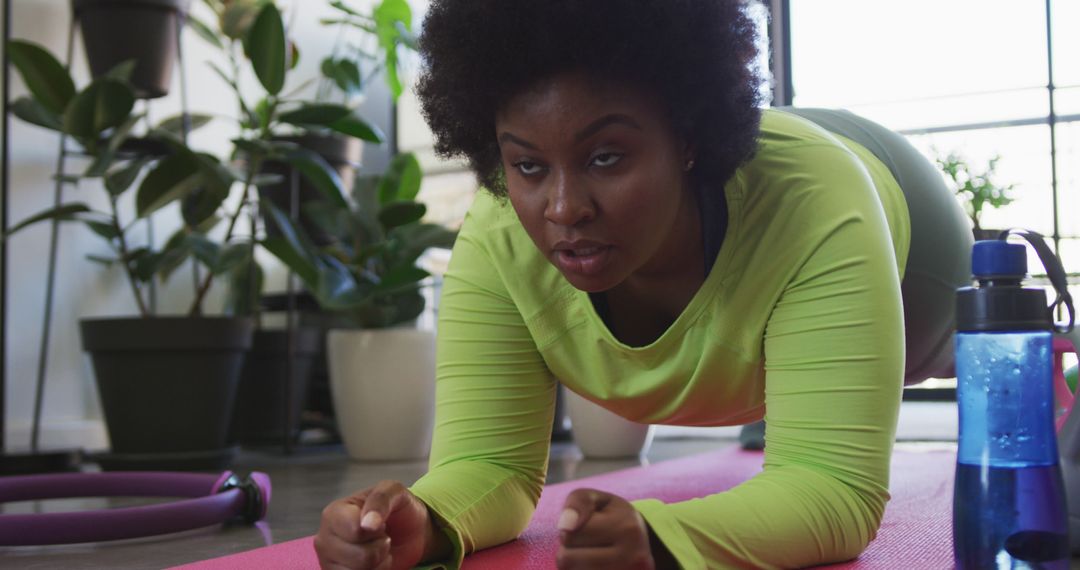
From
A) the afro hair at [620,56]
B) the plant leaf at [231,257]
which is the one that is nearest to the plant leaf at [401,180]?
the plant leaf at [231,257]

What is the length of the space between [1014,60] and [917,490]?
→ 1.97 m

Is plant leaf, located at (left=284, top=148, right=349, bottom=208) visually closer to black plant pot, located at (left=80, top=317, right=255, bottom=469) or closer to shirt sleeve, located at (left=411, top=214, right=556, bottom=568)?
black plant pot, located at (left=80, top=317, right=255, bottom=469)

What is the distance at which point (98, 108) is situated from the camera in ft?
7.82

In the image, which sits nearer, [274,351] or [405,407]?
[405,407]

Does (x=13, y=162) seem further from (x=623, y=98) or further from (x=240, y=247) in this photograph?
(x=623, y=98)

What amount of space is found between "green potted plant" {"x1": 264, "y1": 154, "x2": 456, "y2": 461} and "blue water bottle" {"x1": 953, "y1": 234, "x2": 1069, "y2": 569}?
2014 millimetres

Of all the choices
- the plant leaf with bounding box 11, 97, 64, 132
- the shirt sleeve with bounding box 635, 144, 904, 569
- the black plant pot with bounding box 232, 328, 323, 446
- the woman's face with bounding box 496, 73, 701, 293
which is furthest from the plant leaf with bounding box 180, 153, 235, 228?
the shirt sleeve with bounding box 635, 144, 904, 569

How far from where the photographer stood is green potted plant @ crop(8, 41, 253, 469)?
2.38 metres

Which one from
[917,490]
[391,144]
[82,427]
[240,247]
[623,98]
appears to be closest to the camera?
[623,98]

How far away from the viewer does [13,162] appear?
2818 mm

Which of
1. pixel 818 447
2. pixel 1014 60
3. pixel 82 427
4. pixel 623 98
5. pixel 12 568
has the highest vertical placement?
pixel 1014 60

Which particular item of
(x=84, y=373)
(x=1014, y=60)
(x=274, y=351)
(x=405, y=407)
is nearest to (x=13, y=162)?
(x=84, y=373)

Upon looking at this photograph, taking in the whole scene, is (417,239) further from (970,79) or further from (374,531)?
(374,531)

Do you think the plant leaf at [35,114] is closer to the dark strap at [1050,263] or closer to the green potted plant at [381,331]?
the green potted plant at [381,331]
